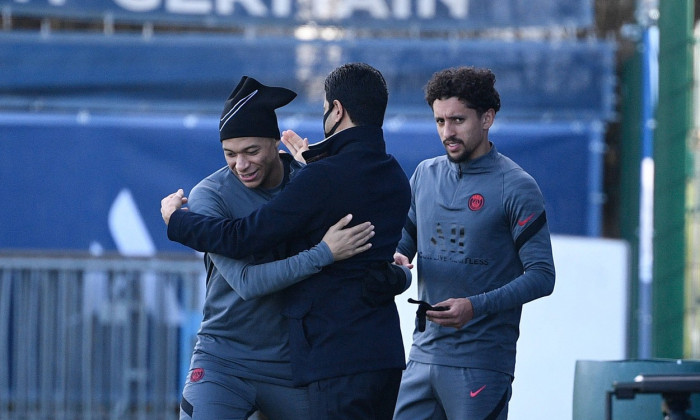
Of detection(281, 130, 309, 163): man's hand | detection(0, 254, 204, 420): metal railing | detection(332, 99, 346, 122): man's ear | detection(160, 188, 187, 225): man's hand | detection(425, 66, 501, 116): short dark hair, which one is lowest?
detection(0, 254, 204, 420): metal railing

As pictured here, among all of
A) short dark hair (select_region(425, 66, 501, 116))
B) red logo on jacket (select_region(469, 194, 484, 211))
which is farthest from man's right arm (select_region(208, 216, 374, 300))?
short dark hair (select_region(425, 66, 501, 116))

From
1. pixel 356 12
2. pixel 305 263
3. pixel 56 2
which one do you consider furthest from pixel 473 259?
pixel 56 2

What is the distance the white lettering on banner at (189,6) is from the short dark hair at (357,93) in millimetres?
5189

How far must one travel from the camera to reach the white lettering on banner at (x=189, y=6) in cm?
837

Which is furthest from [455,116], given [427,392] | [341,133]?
[427,392]

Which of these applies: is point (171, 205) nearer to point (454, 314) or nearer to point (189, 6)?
point (454, 314)

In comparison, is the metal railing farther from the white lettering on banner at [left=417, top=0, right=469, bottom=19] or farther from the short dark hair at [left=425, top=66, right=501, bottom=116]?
the white lettering on banner at [left=417, top=0, right=469, bottom=19]

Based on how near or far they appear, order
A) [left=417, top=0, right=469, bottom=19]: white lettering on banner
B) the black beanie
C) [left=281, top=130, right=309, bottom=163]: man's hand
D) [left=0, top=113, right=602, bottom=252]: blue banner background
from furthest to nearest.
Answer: [left=417, top=0, right=469, bottom=19]: white lettering on banner < [left=0, top=113, right=602, bottom=252]: blue banner background < [left=281, top=130, right=309, bottom=163]: man's hand < the black beanie

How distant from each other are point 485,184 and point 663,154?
227 centimetres

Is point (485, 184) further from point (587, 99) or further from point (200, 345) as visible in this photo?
point (587, 99)

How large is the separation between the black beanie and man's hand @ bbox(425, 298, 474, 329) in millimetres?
778

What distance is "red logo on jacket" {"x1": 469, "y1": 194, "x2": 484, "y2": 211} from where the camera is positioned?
3.85 m

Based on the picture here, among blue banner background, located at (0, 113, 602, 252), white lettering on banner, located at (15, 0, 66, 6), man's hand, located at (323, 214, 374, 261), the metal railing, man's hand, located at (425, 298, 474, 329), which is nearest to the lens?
man's hand, located at (323, 214, 374, 261)

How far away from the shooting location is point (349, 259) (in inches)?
131
